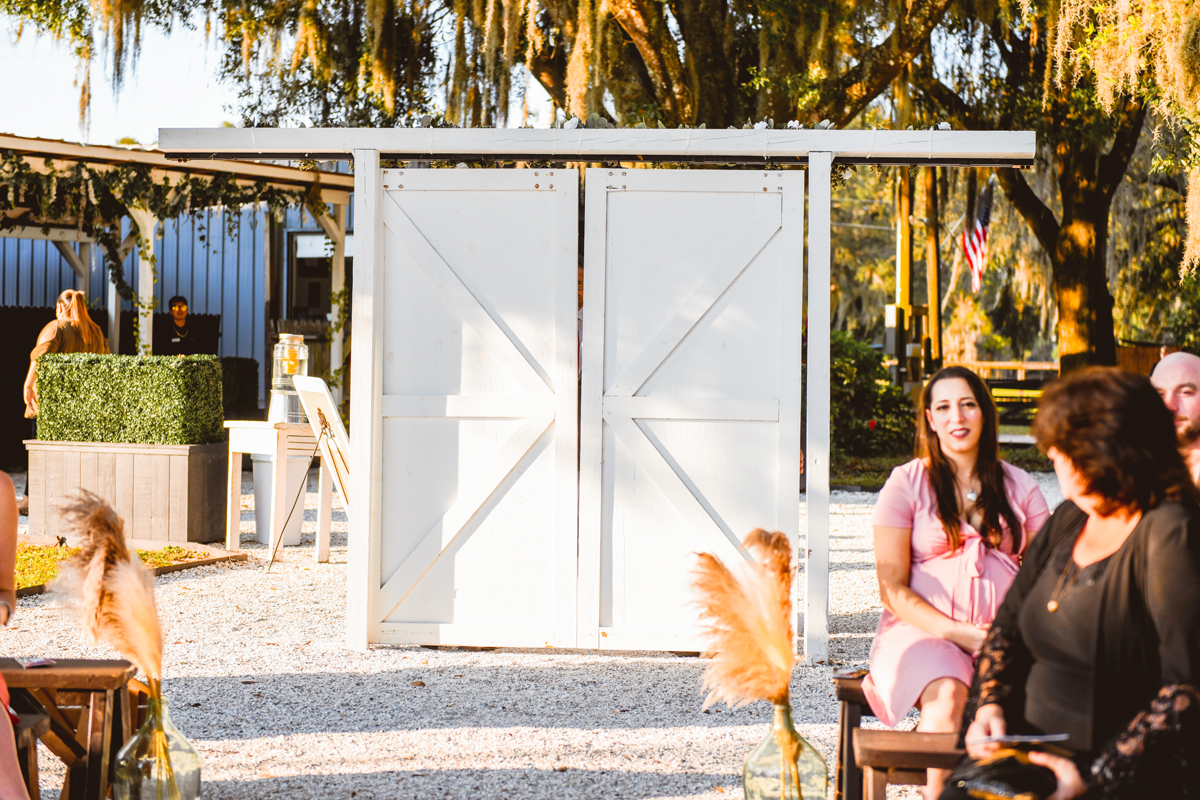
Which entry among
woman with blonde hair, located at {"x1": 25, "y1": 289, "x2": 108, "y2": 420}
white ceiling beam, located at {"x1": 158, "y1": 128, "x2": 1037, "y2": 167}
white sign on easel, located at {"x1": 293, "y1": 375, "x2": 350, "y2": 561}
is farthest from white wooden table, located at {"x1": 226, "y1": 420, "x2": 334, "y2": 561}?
white ceiling beam, located at {"x1": 158, "y1": 128, "x2": 1037, "y2": 167}

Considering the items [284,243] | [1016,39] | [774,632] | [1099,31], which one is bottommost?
[774,632]

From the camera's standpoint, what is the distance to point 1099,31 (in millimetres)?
10227

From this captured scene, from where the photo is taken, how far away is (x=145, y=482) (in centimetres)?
868

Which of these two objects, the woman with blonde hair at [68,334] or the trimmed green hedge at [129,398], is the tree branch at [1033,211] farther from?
the woman with blonde hair at [68,334]

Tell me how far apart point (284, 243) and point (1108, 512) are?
54.0 ft

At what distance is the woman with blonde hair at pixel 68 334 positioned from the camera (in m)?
9.43

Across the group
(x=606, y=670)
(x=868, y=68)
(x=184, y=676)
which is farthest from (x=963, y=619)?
(x=868, y=68)

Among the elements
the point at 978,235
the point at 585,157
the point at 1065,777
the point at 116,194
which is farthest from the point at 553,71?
the point at 1065,777

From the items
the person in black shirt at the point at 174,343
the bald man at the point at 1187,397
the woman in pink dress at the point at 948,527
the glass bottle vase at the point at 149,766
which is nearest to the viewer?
the glass bottle vase at the point at 149,766

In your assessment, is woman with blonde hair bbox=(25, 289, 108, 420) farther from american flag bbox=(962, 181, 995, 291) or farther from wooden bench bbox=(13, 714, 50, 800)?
american flag bbox=(962, 181, 995, 291)

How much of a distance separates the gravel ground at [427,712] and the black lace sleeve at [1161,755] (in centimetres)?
179

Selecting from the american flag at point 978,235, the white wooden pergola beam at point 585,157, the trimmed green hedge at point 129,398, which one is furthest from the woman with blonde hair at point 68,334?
the american flag at point 978,235

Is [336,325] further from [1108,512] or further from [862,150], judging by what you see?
[1108,512]

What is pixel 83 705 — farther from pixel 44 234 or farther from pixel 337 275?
pixel 44 234
